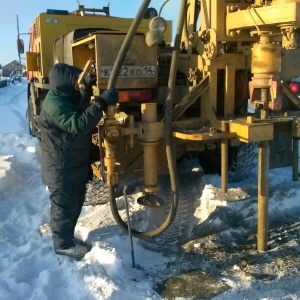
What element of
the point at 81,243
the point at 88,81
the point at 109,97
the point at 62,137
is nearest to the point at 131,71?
the point at 88,81

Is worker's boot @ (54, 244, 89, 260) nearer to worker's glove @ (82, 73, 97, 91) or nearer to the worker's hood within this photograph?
the worker's hood

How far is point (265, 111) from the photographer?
3.47m

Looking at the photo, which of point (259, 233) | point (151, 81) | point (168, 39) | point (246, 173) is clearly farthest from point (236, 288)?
point (168, 39)

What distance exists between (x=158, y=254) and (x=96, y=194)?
1409 millimetres

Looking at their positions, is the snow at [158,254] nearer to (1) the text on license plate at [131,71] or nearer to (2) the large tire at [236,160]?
(2) the large tire at [236,160]

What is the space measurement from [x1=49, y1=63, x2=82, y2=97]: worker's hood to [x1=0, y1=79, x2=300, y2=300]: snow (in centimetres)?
125

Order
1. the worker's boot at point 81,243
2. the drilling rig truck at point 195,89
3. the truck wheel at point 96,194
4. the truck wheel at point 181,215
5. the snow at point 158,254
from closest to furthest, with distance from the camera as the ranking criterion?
the snow at point 158,254 < the drilling rig truck at point 195,89 < the worker's boot at point 81,243 < the truck wheel at point 181,215 < the truck wheel at point 96,194

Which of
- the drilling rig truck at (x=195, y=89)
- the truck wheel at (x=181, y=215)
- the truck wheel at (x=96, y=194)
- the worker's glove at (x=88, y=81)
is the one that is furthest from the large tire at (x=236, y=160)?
the worker's glove at (x=88, y=81)

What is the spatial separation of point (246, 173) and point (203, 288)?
2.25 m

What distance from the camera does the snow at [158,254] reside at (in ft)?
9.91

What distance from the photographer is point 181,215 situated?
4391mm

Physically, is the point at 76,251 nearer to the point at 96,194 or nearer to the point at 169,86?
the point at 96,194

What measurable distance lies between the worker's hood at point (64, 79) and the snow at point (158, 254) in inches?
49.2

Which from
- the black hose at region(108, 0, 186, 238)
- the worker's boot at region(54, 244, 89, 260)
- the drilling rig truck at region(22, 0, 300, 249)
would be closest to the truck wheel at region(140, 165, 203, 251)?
the drilling rig truck at region(22, 0, 300, 249)
